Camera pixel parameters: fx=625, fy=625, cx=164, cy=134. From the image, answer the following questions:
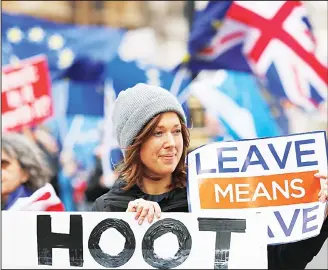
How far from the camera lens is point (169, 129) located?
203 centimetres

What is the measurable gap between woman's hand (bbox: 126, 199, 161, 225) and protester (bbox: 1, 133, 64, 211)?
0.92 metres

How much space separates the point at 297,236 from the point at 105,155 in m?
1.74

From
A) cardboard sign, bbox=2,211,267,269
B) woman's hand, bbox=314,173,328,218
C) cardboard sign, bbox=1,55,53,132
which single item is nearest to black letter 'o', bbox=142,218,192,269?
cardboard sign, bbox=2,211,267,269

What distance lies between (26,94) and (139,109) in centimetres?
177

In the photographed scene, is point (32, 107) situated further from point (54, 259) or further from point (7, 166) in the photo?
point (54, 259)

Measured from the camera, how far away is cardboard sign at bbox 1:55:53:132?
3617 mm

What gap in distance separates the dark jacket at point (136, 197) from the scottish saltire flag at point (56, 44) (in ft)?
5.38

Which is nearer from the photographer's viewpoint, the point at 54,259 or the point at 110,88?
the point at 54,259

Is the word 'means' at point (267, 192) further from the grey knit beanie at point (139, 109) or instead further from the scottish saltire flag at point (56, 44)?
the scottish saltire flag at point (56, 44)

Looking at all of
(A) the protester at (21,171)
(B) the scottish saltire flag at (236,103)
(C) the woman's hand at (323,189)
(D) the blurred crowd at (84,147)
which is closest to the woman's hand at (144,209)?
(C) the woman's hand at (323,189)

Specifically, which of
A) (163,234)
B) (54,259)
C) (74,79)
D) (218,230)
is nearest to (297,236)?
(218,230)

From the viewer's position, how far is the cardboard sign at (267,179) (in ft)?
6.73

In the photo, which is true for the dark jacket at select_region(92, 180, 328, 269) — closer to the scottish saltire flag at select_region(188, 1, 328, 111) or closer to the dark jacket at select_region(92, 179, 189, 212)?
the dark jacket at select_region(92, 179, 189, 212)

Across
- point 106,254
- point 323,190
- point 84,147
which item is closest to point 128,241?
point 106,254
